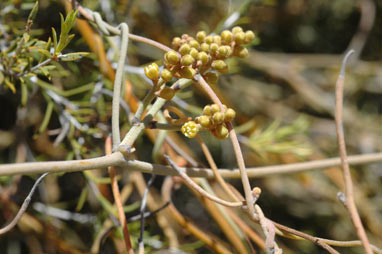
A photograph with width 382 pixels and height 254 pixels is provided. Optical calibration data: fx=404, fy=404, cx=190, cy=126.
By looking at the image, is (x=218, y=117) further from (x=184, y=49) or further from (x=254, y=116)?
(x=254, y=116)

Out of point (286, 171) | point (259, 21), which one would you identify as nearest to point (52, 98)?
point (286, 171)

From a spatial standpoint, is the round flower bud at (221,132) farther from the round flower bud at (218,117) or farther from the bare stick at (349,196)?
the bare stick at (349,196)

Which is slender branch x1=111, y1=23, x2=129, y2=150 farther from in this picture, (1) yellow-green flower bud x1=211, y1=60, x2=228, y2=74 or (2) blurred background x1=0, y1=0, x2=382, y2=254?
(2) blurred background x1=0, y1=0, x2=382, y2=254

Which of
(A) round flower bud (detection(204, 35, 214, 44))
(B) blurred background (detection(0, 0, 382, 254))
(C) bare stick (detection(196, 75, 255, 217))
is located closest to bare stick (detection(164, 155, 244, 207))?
(C) bare stick (detection(196, 75, 255, 217))

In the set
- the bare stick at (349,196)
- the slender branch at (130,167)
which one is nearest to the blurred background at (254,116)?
the slender branch at (130,167)

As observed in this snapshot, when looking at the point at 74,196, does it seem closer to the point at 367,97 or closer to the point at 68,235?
the point at 68,235

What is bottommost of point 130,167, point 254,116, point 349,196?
point 130,167

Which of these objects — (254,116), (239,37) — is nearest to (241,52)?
(239,37)
